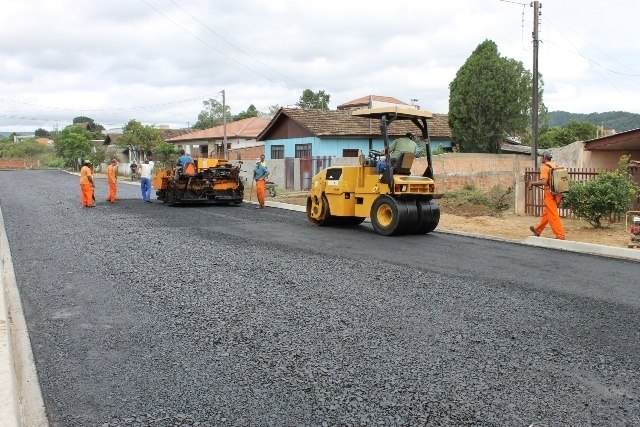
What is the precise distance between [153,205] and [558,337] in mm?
15294

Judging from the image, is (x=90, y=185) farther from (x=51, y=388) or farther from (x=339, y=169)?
(x=51, y=388)

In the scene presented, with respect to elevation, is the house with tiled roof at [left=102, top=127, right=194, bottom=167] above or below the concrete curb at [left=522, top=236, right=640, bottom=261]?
above

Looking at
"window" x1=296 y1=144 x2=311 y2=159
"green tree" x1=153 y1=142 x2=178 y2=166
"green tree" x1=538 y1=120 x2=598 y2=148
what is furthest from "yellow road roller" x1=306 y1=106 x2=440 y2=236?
"green tree" x1=153 y1=142 x2=178 y2=166

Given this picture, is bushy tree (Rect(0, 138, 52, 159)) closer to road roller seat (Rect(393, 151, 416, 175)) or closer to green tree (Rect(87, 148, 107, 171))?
green tree (Rect(87, 148, 107, 171))

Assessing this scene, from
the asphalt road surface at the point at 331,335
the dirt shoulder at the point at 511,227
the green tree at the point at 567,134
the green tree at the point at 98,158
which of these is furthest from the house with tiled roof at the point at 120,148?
the asphalt road surface at the point at 331,335

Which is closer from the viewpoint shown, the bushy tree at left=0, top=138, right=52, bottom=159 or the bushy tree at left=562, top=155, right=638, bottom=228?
the bushy tree at left=562, top=155, right=638, bottom=228

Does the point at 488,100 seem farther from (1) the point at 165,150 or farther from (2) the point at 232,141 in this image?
(1) the point at 165,150

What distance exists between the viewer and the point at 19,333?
546cm

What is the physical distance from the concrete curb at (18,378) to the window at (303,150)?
83.7 feet

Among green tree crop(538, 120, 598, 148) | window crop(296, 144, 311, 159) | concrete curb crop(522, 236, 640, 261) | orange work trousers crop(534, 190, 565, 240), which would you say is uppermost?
green tree crop(538, 120, 598, 148)

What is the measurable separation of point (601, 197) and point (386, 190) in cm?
421

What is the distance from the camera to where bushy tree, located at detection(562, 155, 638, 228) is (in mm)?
12195

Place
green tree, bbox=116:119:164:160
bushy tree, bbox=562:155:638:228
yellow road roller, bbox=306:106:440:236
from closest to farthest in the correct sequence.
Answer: yellow road roller, bbox=306:106:440:236 → bushy tree, bbox=562:155:638:228 → green tree, bbox=116:119:164:160

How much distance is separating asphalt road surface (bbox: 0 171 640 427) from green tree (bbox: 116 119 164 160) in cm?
4274
